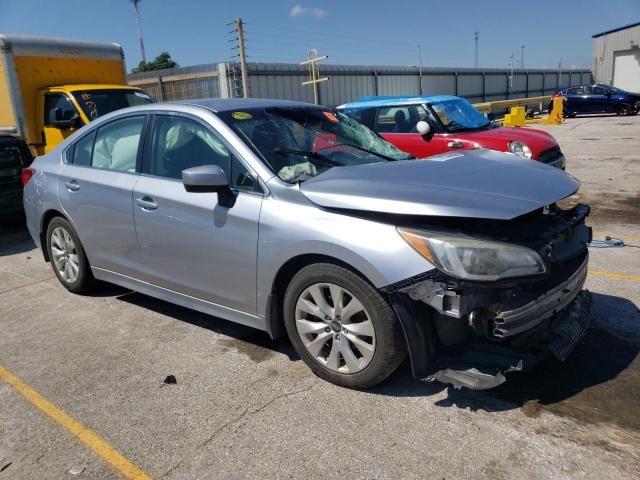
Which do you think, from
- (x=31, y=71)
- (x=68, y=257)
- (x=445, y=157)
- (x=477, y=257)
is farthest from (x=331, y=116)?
(x=31, y=71)

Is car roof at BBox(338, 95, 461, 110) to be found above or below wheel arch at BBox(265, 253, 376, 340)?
above

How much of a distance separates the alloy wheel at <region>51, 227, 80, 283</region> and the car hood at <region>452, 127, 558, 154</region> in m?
5.77

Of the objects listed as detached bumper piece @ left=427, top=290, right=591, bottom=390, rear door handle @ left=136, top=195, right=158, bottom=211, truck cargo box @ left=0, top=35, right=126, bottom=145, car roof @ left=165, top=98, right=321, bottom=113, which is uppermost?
truck cargo box @ left=0, top=35, right=126, bottom=145

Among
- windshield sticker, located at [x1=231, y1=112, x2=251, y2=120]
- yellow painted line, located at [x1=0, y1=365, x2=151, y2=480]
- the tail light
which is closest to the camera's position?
yellow painted line, located at [x1=0, y1=365, x2=151, y2=480]

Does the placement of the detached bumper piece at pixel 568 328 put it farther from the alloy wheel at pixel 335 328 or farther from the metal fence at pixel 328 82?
the metal fence at pixel 328 82

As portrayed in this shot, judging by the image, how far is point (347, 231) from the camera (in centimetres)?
295

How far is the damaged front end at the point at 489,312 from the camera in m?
2.69

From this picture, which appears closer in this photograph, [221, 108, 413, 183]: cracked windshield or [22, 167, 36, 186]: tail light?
[221, 108, 413, 183]: cracked windshield

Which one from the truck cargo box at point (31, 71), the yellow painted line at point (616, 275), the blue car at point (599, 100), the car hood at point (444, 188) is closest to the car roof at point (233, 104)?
the car hood at point (444, 188)

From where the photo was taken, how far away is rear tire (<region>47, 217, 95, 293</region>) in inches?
188

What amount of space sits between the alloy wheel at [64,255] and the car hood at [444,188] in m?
2.68

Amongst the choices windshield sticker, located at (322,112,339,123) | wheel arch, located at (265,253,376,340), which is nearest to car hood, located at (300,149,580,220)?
wheel arch, located at (265,253,376,340)

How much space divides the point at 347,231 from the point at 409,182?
18.9 inches

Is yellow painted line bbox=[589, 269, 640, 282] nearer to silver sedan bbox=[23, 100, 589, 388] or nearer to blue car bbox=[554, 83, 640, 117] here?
silver sedan bbox=[23, 100, 589, 388]
